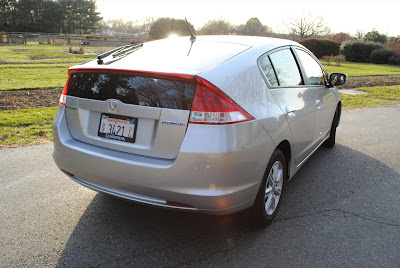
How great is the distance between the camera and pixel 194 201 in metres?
2.60

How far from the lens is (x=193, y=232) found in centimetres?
315

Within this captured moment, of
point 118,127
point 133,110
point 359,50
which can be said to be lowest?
point 118,127

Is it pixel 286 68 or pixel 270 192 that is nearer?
pixel 270 192

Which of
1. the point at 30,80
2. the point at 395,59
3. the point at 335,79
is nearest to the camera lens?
Answer: the point at 335,79

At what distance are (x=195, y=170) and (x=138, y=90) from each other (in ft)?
2.45

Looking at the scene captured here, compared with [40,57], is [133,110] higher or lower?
higher

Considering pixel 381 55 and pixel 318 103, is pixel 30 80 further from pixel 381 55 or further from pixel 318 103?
pixel 381 55

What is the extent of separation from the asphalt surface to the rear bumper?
1.39 ft

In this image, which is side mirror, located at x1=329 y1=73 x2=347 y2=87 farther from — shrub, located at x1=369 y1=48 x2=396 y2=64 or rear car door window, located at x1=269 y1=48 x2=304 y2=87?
shrub, located at x1=369 y1=48 x2=396 y2=64

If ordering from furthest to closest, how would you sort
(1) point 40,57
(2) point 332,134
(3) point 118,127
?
1. (1) point 40,57
2. (2) point 332,134
3. (3) point 118,127

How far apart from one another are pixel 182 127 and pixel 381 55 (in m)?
33.9

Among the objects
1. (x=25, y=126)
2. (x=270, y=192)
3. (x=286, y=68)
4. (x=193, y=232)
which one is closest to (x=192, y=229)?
(x=193, y=232)

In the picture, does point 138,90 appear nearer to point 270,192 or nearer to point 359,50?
point 270,192

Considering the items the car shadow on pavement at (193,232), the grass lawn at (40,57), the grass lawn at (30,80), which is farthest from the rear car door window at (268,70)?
the grass lawn at (40,57)
